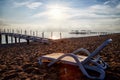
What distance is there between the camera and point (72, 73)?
4.34 meters

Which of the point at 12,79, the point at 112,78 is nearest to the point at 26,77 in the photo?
the point at 12,79

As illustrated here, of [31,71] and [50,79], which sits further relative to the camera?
[31,71]

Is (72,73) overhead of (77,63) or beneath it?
beneath

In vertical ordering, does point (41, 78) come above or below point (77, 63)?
below

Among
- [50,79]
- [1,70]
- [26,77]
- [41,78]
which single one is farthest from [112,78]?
[1,70]

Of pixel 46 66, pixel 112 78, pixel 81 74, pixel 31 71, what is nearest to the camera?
pixel 112 78

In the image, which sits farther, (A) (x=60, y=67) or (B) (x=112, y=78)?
(A) (x=60, y=67)

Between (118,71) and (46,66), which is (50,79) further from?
(118,71)

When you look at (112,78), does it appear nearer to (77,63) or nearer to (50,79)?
(77,63)

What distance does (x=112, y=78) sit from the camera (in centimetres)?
393

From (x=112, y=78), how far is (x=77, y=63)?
0.99 metres

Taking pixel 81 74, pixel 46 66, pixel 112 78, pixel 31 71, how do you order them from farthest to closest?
pixel 46 66
pixel 31 71
pixel 81 74
pixel 112 78

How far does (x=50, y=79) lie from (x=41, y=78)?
26 cm

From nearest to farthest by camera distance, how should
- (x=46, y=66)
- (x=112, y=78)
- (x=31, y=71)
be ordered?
(x=112, y=78)
(x=31, y=71)
(x=46, y=66)
